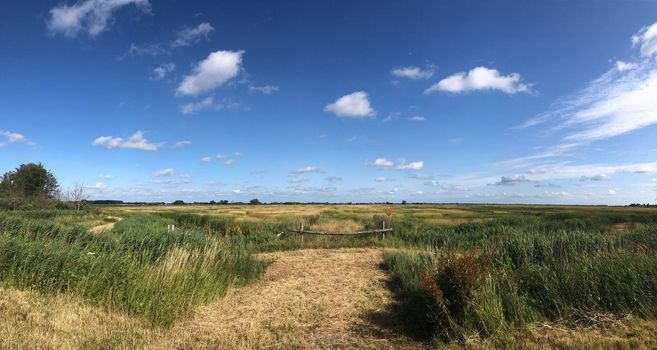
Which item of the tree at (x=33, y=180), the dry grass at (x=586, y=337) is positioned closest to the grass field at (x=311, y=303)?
the dry grass at (x=586, y=337)

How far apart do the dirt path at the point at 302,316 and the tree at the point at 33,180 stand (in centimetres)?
6981

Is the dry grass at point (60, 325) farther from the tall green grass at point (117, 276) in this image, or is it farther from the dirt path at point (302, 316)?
the dirt path at point (302, 316)

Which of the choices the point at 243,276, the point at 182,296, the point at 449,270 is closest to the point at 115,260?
the point at 182,296

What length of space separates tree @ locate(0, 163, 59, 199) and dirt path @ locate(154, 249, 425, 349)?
229 ft

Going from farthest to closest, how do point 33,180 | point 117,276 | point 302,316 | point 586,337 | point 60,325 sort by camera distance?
point 33,180, point 117,276, point 302,316, point 60,325, point 586,337

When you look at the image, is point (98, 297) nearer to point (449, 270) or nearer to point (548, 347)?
point (449, 270)

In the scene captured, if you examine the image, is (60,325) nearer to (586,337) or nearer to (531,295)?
(586,337)

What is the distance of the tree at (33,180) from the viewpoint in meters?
67.2

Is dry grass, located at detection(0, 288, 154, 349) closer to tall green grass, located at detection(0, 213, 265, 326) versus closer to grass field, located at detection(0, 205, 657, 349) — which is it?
grass field, located at detection(0, 205, 657, 349)

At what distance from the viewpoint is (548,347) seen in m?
4.82

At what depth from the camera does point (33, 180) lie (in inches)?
2808

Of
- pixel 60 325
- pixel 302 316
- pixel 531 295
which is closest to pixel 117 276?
pixel 60 325

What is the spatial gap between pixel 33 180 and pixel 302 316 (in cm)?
8069

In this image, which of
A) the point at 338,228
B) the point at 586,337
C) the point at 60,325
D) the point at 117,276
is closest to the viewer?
the point at 586,337
